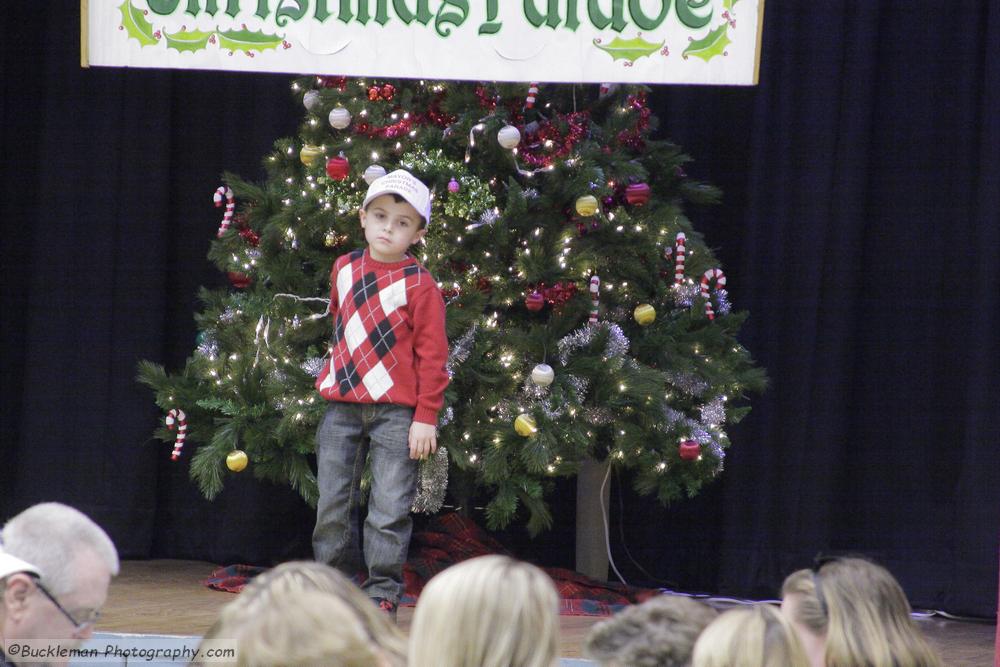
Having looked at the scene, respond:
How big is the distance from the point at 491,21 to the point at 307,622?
2913mm

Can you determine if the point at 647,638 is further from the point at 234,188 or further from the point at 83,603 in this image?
the point at 234,188

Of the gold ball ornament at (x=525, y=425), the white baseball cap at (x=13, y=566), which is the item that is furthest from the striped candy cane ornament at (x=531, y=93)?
the white baseball cap at (x=13, y=566)

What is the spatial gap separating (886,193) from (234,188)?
2.68 meters

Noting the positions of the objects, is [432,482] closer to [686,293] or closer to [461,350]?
[461,350]

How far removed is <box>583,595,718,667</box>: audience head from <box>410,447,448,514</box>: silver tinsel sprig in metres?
3.00

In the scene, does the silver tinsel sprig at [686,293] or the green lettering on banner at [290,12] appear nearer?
the green lettering on banner at [290,12]

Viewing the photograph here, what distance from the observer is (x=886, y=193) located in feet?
17.5

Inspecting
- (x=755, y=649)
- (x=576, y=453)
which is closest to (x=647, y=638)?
(x=755, y=649)

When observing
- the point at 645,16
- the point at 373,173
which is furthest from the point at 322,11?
the point at 645,16

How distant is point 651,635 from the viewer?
1770 mm

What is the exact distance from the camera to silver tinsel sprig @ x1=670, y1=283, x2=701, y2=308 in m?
5.02

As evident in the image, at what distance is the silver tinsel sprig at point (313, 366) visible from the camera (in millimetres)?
4793

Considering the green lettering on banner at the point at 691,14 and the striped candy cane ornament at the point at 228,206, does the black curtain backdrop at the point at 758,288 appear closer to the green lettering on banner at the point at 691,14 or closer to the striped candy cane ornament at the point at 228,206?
the striped candy cane ornament at the point at 228,206

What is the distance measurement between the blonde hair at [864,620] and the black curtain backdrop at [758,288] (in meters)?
3.08
